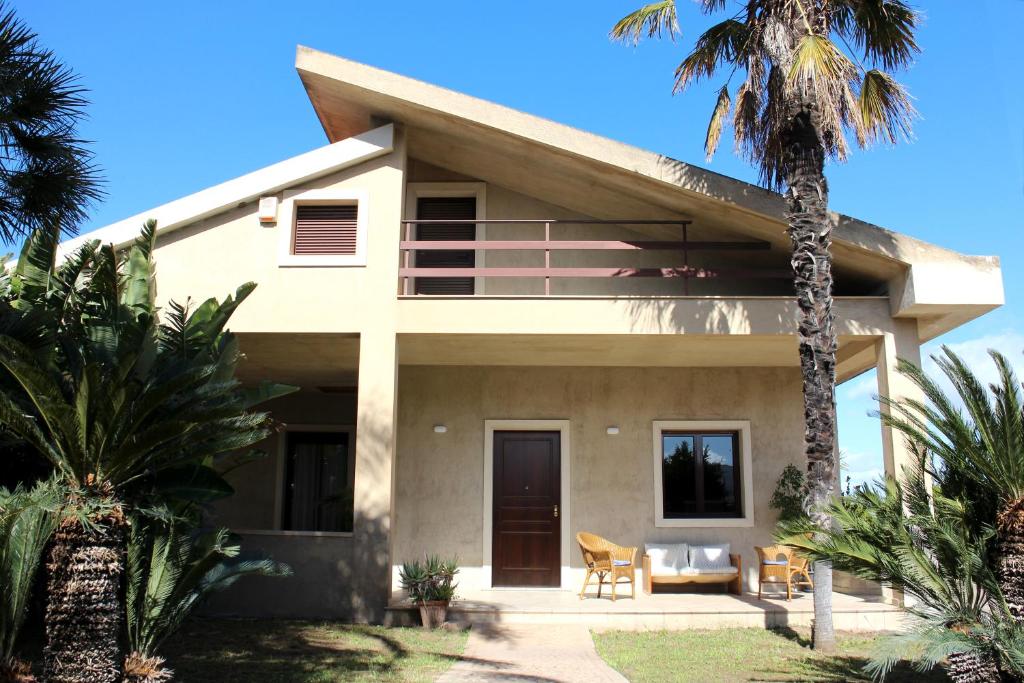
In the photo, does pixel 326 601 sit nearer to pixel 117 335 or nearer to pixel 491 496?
pixel 491 496

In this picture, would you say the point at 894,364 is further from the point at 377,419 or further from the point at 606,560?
the point at 377,419

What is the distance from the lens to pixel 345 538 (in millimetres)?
10352

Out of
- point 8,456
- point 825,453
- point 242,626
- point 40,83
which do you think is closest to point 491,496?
point 242,626

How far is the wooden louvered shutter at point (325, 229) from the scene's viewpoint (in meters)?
11.2

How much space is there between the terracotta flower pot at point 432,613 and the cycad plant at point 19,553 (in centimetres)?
457

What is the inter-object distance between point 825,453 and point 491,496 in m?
5.39

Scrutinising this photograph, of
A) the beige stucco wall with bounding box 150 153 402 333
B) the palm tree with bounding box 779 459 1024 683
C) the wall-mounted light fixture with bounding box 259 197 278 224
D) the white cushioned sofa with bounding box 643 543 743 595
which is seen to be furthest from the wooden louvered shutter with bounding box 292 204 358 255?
the palm tree with bounding box 779 459 1024 683

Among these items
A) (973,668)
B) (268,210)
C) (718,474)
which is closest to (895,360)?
(718,474)

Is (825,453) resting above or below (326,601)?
Result: above

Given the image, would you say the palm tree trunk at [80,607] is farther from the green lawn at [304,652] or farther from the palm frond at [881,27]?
the palm frond at [881,27]


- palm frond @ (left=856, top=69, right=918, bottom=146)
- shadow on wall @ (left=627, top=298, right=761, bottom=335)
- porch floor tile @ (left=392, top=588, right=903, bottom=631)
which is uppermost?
palm frond @ (left=856, top=69, right=918, bottom=146)

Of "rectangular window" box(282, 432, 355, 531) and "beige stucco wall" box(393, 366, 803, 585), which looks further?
"rectangular window" box(282, 432, 355, 531)

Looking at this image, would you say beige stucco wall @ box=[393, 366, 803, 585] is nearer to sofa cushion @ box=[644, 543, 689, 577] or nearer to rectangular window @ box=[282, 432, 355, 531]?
sofa cushion @ box=[644, 543, 689, 577]

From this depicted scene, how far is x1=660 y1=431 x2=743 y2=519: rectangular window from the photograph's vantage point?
1280 centimetres
